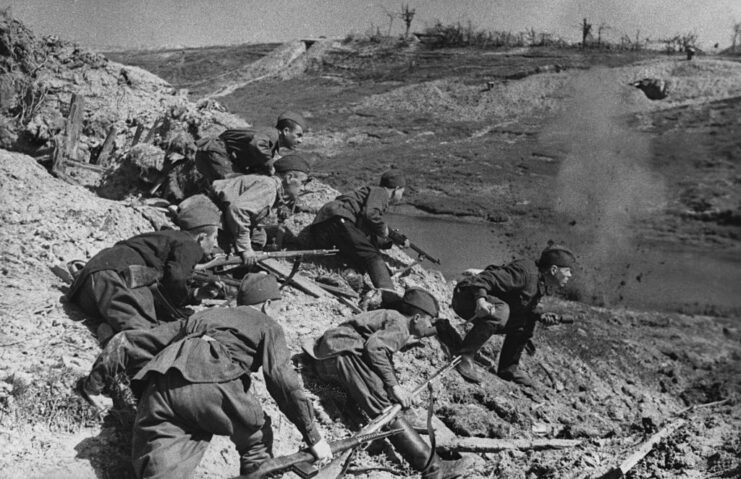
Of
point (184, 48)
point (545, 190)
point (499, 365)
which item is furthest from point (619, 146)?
point (184, 48)

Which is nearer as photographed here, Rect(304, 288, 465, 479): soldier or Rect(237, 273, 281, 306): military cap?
Rect(237, 273, 281, 306): military cap

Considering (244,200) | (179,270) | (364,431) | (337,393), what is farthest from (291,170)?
(364,431)

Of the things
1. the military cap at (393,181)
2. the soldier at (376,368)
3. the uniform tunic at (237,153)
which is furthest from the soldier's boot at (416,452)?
the uniform tunic at (237,153)

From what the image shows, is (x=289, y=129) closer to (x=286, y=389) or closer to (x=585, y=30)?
(x=286, y=389)

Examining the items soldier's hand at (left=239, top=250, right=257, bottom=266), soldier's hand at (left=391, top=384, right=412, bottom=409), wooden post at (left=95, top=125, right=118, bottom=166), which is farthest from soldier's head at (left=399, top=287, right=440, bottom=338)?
wooden post at (left=95, top=125, right=118, bottom=166)

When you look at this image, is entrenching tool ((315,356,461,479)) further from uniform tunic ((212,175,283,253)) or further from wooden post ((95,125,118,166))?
wooden post ((95,125,118,166))

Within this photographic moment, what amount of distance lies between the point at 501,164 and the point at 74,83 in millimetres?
14284

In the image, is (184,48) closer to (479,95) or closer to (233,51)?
(233,51)

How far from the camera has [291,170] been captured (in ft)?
22.9

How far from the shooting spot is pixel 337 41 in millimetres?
38219

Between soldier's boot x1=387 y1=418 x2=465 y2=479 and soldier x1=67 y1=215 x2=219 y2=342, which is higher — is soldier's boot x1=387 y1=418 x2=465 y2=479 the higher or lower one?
the lower one

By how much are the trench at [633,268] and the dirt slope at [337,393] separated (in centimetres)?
251

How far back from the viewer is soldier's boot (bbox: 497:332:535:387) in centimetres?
672

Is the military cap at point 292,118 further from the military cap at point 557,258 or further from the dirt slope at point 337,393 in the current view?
the military cap at point 557,258
